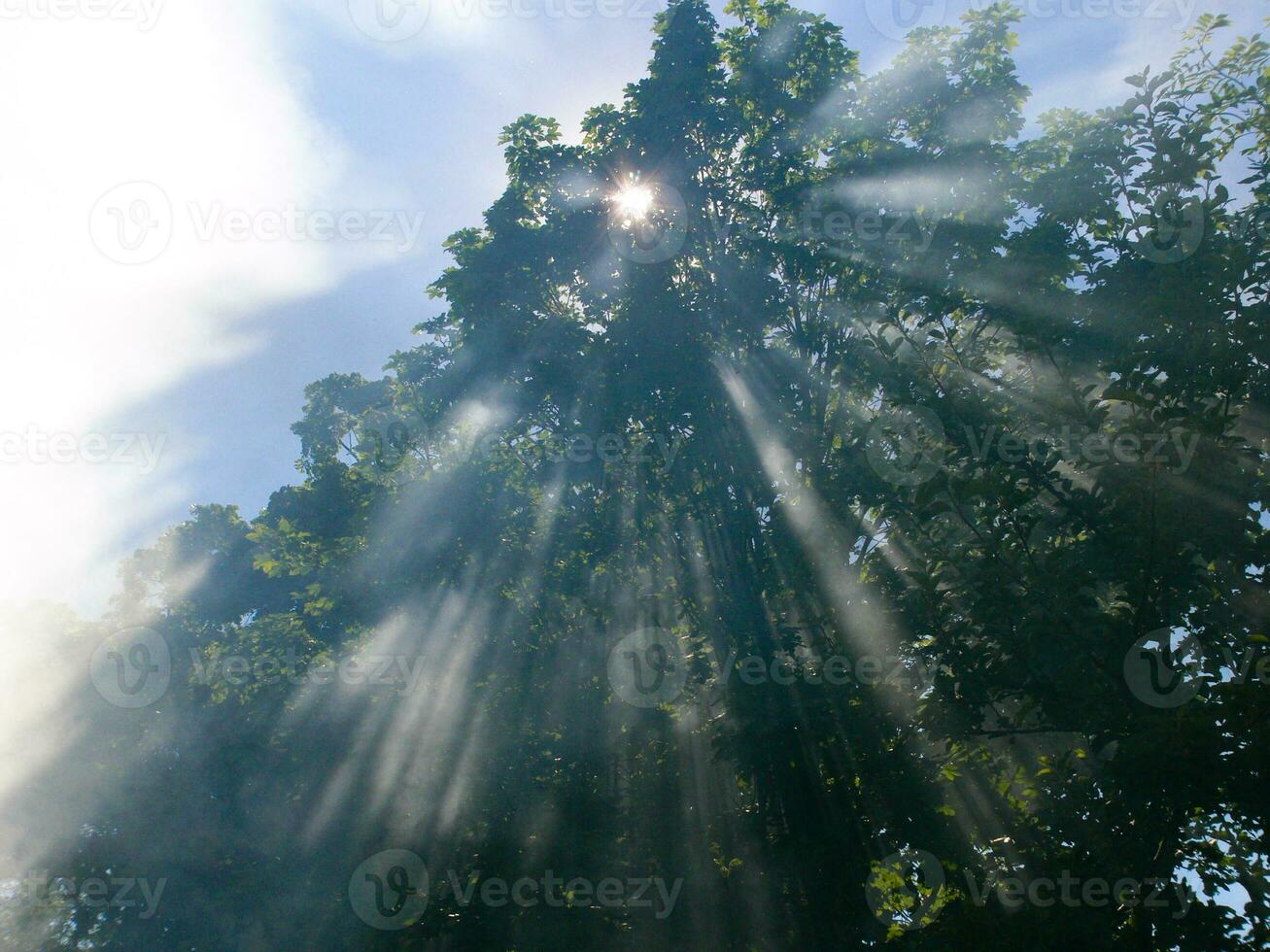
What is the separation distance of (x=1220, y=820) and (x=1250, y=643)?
3.47ft

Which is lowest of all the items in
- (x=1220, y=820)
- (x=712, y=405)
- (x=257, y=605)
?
(x=1220, y=820)

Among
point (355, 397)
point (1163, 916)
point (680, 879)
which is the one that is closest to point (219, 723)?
point (680, 879)

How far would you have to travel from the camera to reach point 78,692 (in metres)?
14.5

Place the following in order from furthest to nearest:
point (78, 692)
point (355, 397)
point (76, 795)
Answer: point (355, 397) → point (78, 692) → point (76, 795)

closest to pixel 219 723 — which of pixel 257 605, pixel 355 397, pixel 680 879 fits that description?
pixel 680 879

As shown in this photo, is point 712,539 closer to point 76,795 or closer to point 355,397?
point 76,795

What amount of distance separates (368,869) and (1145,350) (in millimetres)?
11727

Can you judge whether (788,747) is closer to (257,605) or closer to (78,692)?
(78,692)

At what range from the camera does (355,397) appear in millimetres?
31312

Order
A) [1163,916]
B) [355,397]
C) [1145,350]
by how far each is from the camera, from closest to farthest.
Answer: [1163,916] < [1145,350] < [355,397]

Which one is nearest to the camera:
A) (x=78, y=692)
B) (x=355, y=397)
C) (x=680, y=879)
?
(x=680, y=879)

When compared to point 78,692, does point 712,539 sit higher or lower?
higher

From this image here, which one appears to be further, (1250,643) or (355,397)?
(355,397)

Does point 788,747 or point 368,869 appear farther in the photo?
point 368,869
